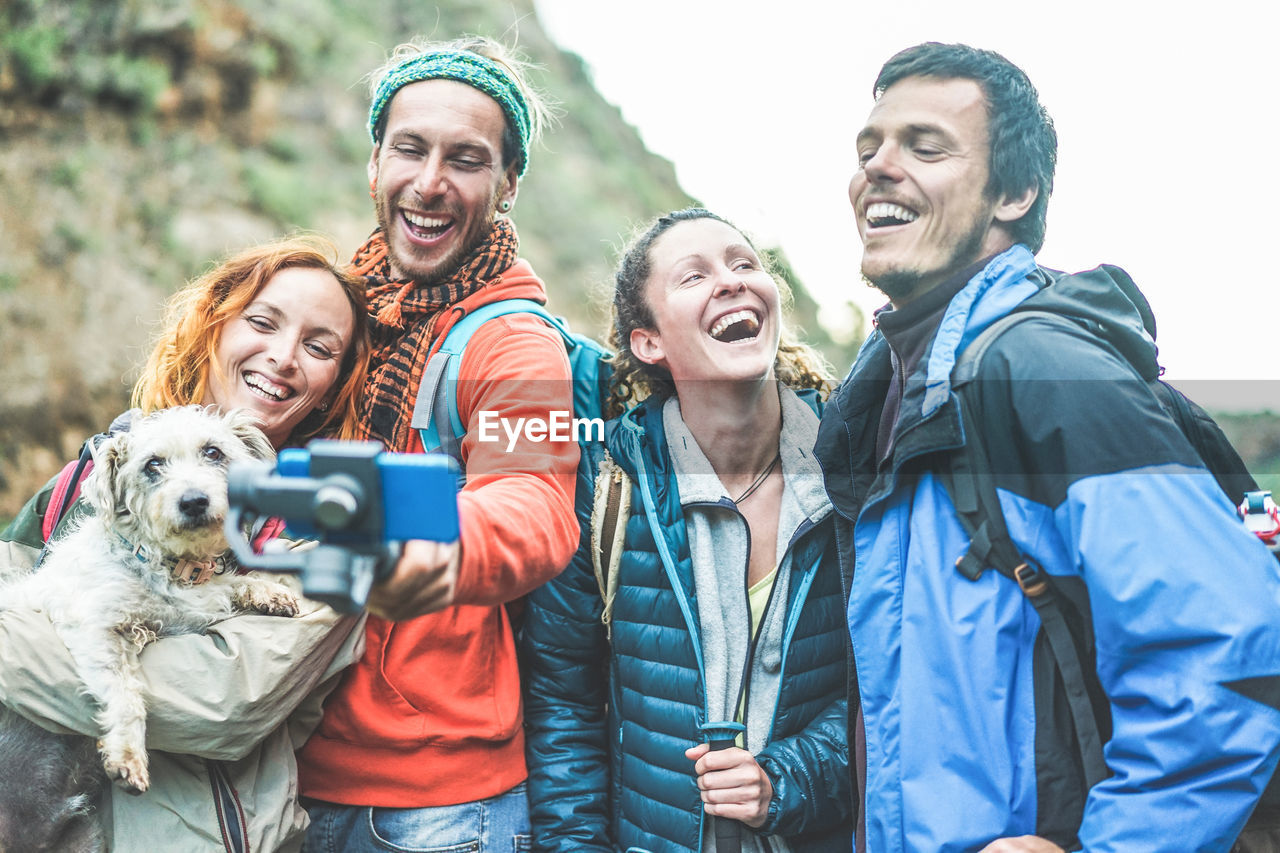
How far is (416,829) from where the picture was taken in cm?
300

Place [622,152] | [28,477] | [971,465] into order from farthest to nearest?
1. [622,152]
2. [28,477]
3. [971,465]

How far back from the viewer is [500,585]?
2.15 m

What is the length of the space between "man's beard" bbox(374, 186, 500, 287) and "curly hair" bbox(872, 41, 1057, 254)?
166 cm

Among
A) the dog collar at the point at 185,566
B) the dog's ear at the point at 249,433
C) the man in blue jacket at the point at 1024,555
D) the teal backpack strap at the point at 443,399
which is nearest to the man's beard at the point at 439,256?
the teal backpack strap at the point at 443,399

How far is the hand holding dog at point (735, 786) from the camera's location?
288cm

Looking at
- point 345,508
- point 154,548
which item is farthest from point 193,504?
point 345,508

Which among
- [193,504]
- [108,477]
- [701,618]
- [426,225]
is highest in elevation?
[426,225]

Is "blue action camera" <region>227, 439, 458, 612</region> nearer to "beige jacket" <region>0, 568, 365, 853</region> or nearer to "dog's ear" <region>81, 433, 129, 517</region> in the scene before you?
"beige jacket" <region>0, 568, 365, 853</region>

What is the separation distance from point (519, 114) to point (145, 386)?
1.93 m

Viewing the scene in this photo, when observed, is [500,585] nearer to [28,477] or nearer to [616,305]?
[616,305]

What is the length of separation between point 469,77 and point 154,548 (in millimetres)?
2147

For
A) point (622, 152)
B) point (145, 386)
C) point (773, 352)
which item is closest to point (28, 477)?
point (145, 386)

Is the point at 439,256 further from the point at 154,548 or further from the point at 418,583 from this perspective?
the point at 418,583

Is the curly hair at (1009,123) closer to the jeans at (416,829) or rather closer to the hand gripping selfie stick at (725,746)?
the hand gripping selfie stick at (725,746)
